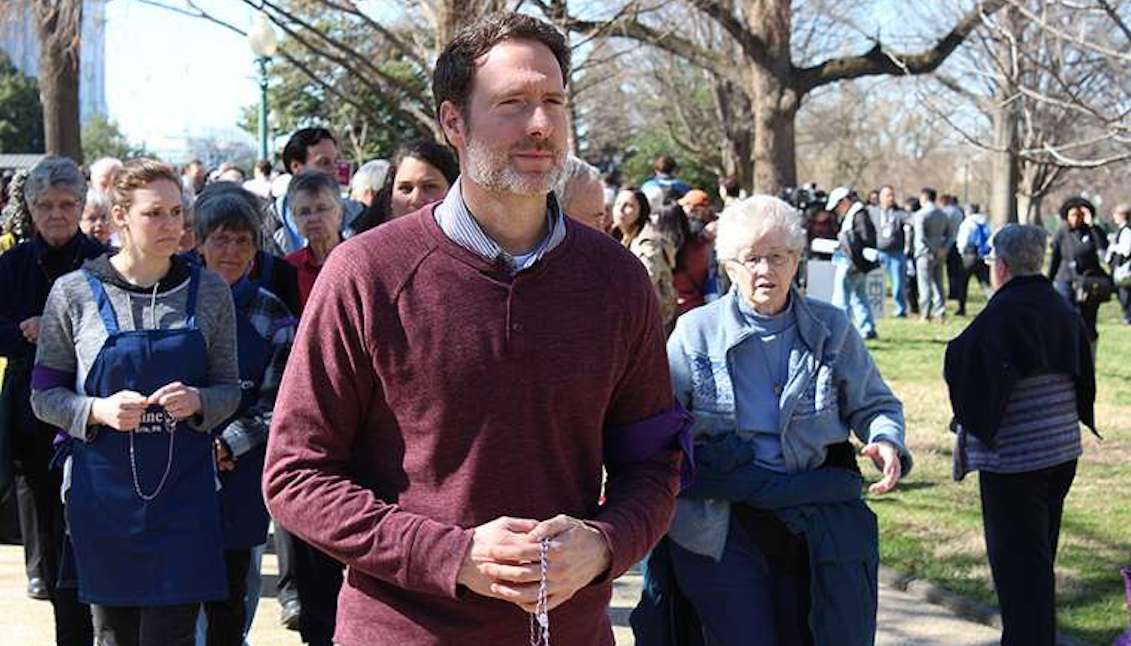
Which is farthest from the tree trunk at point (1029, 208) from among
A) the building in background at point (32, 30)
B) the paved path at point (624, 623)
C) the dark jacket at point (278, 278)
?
the dark jacket at point (278, 278)

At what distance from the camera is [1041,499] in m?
6.10

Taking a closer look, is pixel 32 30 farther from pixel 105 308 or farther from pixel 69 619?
pixel 105 308

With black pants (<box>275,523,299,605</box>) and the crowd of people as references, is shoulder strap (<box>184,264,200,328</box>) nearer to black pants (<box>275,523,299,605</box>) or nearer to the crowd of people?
the crowd of people

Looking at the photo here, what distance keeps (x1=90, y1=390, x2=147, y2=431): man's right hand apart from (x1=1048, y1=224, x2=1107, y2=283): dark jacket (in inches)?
631

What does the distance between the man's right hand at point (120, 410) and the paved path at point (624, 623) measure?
89.8 inches

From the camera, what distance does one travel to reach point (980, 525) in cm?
880

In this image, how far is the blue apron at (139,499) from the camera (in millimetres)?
4676

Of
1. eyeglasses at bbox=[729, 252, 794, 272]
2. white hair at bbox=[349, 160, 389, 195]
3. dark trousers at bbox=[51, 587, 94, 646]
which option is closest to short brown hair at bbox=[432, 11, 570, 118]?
eyeglasses at bbox=[729, 252, 794, 272]

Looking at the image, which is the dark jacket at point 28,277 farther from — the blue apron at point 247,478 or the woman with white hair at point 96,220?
the woman with white hair at point 96,220

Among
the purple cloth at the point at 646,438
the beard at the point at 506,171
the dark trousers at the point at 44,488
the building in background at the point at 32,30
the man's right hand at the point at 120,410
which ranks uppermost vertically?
the building in background at the point at 32,30

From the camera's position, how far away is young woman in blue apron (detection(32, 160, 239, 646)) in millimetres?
4672

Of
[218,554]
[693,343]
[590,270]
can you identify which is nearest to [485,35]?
[590,270]

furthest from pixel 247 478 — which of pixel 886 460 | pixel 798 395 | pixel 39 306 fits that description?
pixel 886 460

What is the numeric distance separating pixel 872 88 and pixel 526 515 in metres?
38.6
